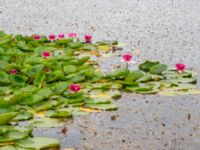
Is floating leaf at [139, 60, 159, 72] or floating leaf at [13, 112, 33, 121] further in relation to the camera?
floating leaf at [139, 60, 159, 72]

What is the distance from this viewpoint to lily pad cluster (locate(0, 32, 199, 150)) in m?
3.25

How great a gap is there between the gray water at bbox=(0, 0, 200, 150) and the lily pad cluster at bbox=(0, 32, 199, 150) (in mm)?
126

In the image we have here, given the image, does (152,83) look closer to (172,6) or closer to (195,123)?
(195,123)

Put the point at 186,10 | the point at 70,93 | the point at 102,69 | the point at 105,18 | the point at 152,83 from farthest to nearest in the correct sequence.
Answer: the point at 186,10 → the point at 105,18 → the point at 102,69 → the point at 152,83 → the point at 70,93

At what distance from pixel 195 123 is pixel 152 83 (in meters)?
0.78

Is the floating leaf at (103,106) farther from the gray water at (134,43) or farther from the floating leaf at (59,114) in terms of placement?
the floating leaf at (59,114)

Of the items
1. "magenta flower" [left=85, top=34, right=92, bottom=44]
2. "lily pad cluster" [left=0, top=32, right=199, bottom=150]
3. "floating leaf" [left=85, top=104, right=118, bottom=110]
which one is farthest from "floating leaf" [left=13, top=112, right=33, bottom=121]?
"magenta flower" [left=85, top=34, right=92, bottom=44]

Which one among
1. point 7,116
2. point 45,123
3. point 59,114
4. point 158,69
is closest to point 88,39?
point 158,69

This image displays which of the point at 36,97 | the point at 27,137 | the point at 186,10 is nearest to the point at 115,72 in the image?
the point at 36,97

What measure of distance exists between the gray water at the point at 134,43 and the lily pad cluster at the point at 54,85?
5.0 inches

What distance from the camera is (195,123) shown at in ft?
11.2

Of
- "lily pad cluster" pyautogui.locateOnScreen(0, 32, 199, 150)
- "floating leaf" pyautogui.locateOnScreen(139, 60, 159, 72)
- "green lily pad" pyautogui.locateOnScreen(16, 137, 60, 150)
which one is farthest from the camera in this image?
"floating leaf" pyautogui.locateOnScreen(139, 60, 159, 72)

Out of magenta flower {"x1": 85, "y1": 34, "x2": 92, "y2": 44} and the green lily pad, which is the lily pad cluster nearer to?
the green lily pad

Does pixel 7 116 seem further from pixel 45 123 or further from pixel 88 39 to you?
pixel 88 39
